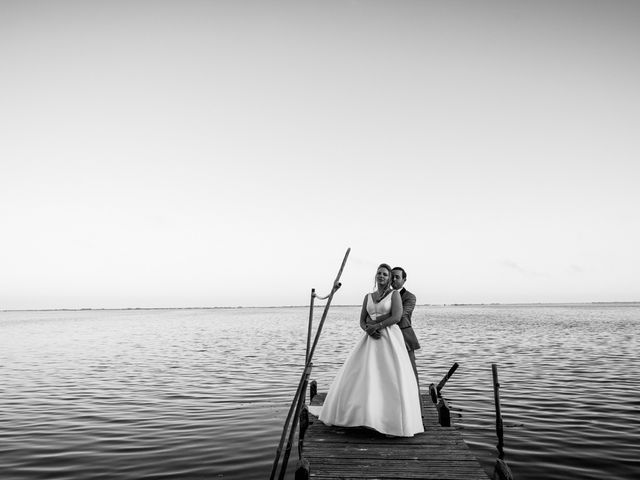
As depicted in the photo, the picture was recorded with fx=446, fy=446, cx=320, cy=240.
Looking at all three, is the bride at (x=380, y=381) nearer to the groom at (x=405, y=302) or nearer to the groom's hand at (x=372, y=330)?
the groom's hand at (x=372, y=330)

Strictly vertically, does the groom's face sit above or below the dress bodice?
above

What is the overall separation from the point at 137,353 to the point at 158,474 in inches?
977

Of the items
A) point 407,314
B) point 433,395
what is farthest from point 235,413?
point 407,314

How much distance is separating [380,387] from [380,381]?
0.34 feet

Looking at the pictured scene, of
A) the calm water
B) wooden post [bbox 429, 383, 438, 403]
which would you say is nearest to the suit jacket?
the calm water

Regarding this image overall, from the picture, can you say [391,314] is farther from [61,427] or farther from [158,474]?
[61,427]

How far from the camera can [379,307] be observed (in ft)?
28.4

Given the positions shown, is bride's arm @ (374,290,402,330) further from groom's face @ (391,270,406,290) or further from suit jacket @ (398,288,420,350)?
suit jacket @ (398,288,420,350)

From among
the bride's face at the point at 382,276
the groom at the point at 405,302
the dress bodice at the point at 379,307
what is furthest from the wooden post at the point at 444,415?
the bride's face at the point at 382,276

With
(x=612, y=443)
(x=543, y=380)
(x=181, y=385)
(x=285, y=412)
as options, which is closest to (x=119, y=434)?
(x=285, y=412)

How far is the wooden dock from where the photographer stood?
6.49 metres

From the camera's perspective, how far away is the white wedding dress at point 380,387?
811 centimetres

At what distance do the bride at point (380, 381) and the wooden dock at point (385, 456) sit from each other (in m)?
0.26

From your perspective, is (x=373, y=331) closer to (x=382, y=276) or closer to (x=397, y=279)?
(x=382, y=276)
